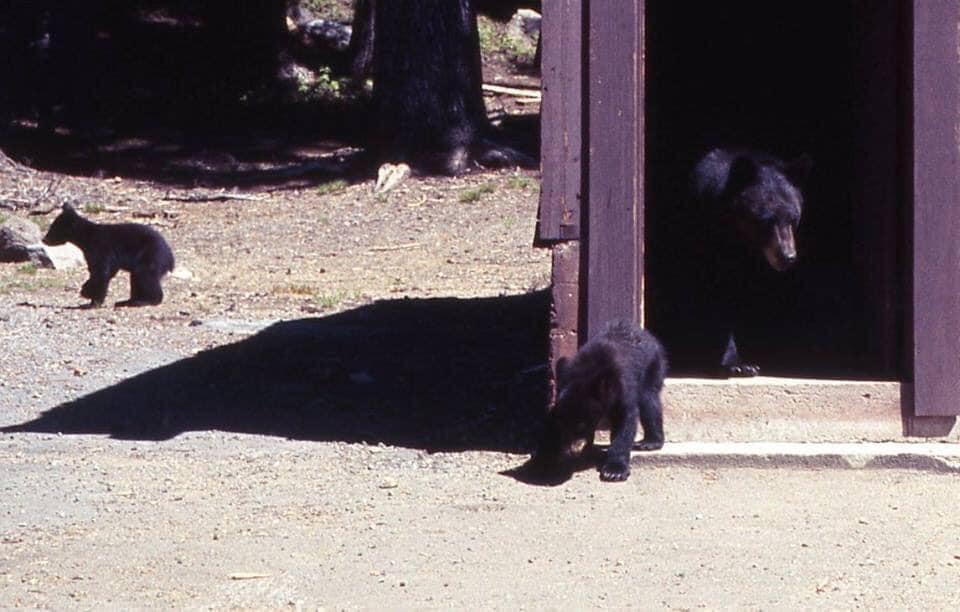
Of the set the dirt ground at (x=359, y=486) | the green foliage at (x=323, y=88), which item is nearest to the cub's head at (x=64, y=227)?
the dirt ground at (x=359, y=486)

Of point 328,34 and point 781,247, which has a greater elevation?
point 328,34

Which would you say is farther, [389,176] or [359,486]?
[389,176]

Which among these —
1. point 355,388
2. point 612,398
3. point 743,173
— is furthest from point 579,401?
point 355,388

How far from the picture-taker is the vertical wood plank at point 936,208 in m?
7.37

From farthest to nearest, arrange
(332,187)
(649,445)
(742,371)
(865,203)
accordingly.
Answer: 1. (332,187)
2. (865,203)
3. (742,371)
4. (649,445)

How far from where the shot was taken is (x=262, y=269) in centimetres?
1495

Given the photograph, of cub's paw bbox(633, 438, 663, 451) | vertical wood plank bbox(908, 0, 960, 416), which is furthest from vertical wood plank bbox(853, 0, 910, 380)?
cub's paw bbox(633, 438, 663, 451)

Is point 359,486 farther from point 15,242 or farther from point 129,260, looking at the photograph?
point 15,242

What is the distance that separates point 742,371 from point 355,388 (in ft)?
8.67

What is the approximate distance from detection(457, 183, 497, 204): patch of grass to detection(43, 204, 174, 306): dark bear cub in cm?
557

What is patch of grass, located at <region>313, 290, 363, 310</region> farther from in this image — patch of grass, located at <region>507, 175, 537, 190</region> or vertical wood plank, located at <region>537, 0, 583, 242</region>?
vertical wood plank, located at <region>537, 0, 583, 242</region>

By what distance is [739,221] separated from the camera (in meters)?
8.34

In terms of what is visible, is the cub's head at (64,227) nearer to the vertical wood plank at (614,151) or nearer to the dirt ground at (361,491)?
the dirt ground at (361,491)

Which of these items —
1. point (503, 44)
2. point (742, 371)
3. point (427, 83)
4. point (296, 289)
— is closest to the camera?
point (742, 371)
